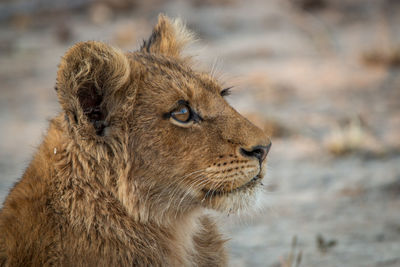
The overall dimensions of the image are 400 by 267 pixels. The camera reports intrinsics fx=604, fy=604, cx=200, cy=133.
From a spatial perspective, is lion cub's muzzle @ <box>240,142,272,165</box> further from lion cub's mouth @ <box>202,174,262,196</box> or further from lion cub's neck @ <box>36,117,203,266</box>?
lion cub's neck @ <box>36,117,203,266</box>

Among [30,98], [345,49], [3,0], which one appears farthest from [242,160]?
[3,0]

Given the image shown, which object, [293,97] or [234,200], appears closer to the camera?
[234,200]

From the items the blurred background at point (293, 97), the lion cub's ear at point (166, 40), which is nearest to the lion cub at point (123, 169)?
the lion cub's ear at point (166, 40)

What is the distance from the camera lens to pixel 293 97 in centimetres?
945

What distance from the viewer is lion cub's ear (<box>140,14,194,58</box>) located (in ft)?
13.8

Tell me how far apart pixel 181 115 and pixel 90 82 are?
0.55 m

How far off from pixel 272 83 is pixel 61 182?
6.86m

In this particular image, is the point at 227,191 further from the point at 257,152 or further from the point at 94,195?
the point at 94,195

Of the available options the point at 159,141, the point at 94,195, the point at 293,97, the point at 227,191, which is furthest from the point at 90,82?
the point at 293,97

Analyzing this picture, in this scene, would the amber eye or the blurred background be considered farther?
the blurred background

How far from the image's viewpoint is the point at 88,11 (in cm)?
1473

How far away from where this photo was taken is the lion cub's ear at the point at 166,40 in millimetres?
4195

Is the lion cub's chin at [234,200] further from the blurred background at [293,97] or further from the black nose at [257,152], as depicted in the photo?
the blurred background at [293,97]

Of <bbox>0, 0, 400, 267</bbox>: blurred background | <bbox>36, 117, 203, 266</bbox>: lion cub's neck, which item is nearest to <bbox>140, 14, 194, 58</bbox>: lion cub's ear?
<bbox>0, 0, 400, 267</bbox>: blurred background
